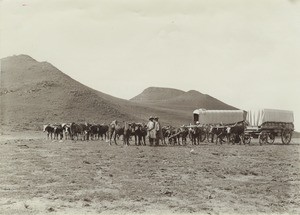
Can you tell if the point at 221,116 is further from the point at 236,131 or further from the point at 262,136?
the point at 262,136

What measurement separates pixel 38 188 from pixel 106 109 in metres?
74.4

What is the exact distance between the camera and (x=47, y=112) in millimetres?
76938

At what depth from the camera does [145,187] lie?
1182 centimetres

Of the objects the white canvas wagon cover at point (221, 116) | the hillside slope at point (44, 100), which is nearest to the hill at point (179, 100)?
the hillside slope at point (44, 100)

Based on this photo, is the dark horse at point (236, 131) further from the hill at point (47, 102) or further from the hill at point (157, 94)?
the hill at point (157, 94)

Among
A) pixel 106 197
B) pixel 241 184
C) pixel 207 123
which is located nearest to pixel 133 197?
pixel 106 197

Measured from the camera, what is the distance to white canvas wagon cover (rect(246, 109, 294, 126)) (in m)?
32.5

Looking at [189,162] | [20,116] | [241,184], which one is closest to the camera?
[241,184]

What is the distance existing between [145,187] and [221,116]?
91.2 feet

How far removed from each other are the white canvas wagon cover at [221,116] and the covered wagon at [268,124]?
9.54 feet

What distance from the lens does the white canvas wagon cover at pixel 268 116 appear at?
1281 inches

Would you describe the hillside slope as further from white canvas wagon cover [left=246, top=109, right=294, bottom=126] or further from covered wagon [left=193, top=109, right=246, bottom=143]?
white canvas wagon cover [left=246, top=109, right=294, bottom=126]

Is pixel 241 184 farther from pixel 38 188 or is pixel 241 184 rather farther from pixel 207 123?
pixel 207 123

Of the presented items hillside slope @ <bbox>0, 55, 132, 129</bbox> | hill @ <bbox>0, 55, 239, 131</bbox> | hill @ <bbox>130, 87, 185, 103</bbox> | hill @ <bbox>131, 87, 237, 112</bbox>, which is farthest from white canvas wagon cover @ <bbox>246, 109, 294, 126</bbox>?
hill @ <bbox>130, 87, 185, 103</bbox>
